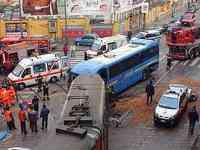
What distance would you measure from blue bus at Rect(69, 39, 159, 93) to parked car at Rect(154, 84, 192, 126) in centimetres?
412

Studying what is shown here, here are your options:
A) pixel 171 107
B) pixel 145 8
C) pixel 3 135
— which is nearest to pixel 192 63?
pixel 171 107

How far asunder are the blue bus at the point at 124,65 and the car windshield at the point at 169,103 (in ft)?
13.9

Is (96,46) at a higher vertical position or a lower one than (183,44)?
lower

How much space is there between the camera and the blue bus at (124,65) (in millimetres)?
29906

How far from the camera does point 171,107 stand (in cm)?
2689

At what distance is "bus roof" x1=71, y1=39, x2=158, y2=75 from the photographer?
29.5 meters

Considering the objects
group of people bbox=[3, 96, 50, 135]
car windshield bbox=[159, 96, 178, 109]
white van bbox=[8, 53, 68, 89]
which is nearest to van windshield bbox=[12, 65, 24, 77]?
white van bbox=[8, 53, 68, 89]

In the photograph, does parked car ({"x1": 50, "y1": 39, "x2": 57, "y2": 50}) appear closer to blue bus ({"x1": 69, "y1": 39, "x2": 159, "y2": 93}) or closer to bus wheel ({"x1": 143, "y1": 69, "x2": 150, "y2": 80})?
blue bus ({"x1": 69, "y1": 39, "x2": 159, "y2": 93})

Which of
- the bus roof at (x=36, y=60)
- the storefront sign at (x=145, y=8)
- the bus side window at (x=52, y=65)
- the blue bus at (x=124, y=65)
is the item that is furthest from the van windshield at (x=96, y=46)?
the storefront sign at (x=145, y=8)

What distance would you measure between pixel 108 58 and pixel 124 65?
4.40 ft

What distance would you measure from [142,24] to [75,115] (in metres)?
42.7

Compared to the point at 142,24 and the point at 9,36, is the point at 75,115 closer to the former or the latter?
the point at 9,36

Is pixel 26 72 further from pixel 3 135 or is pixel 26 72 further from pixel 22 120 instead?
pixel 22 120

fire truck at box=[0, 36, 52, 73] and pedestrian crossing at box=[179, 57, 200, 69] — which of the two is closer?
fire truck at box=[0, 36, 52, 73]
